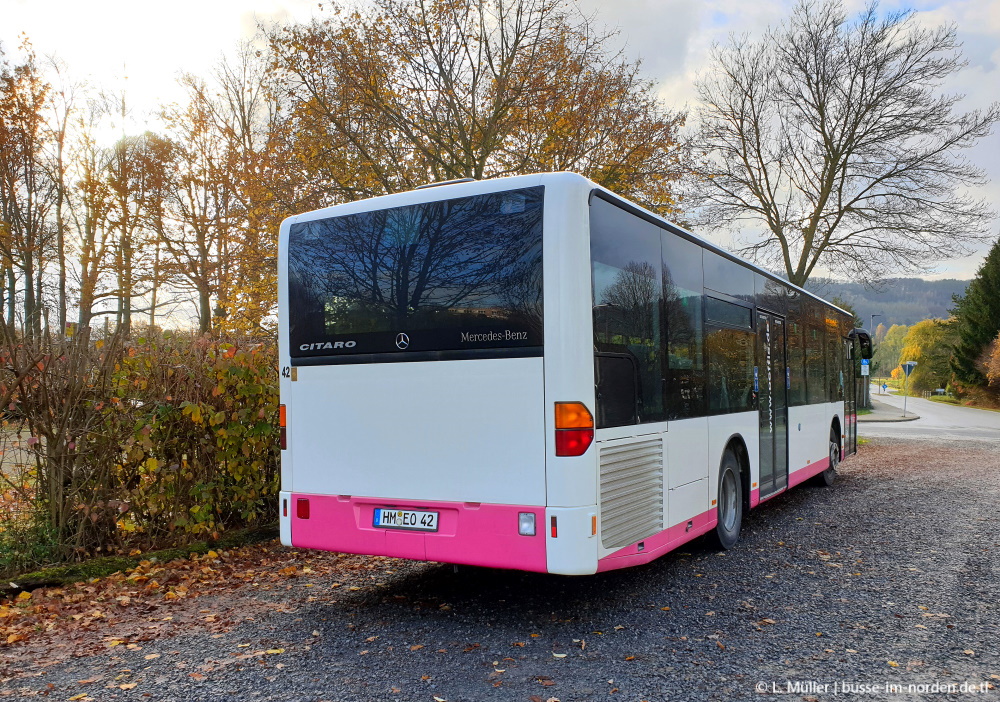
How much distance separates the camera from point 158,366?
7.29 meters

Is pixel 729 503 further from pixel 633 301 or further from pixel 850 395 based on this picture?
pixel 850 395

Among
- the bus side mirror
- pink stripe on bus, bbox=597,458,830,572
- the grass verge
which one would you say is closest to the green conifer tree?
the bus side mirror

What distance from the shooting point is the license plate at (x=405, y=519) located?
5441 mm

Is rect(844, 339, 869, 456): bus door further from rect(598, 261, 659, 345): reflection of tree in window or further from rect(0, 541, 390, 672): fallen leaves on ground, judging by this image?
rect(0, 541, 390, 672): fallen leaves on ground

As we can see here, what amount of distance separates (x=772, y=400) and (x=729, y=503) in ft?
6.15

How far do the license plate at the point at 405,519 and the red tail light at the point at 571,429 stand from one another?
1.03 m

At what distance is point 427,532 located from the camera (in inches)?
214

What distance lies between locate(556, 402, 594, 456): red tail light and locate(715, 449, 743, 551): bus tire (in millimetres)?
2868

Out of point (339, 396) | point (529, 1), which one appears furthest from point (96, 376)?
point (529, 1)

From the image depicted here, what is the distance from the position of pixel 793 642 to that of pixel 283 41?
13.6 meters

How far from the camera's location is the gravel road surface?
13.9ft

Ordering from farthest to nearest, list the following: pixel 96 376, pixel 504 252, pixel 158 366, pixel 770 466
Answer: pixel 770 466, pixel 158 366, pixel 96 376, pixel 504 252

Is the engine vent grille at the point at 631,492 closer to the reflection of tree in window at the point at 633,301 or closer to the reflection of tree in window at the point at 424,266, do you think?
the reflection of tree in window at the point at 633,301

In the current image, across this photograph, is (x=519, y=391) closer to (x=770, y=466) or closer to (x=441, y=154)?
(x=770, y=466)
